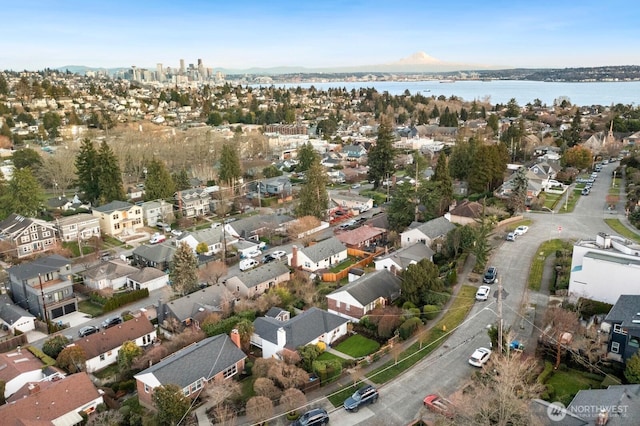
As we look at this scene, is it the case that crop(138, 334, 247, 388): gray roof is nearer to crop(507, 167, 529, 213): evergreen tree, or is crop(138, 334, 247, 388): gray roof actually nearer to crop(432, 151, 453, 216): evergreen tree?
A: crop(432, 151, 453, 216): evergreen tree

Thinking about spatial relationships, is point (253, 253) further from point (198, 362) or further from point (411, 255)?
point (198, 362)

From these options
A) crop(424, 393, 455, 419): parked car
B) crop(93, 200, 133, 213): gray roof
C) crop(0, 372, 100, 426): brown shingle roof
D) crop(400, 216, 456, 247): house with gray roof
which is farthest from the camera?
crop(93, 200, 133, 213): gray roof

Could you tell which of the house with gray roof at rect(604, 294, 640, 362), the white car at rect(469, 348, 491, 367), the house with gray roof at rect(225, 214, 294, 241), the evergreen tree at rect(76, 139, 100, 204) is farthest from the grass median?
the evergreen tree at rect(76, 139, 100, 204)

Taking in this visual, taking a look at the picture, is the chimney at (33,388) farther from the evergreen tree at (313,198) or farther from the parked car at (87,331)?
the evergreen tree at (313,198)

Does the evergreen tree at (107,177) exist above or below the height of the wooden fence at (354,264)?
above

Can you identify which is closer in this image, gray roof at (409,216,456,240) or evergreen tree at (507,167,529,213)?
gray roof at (409,216,456,240)

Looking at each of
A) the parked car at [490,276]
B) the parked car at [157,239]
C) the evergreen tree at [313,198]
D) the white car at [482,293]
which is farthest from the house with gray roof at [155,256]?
the parked car at [490,276]
